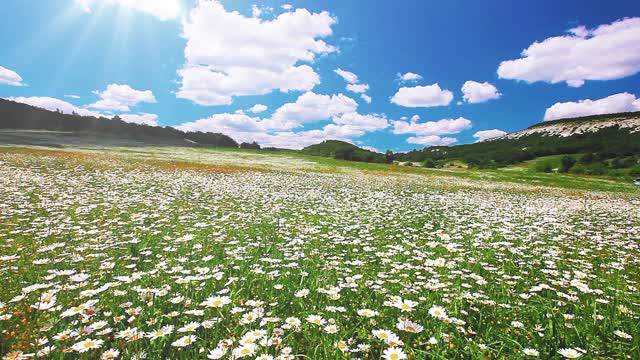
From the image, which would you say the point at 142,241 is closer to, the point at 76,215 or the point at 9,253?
the point at 9,253

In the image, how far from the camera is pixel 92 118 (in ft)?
421

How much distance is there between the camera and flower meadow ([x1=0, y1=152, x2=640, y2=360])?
3789mm

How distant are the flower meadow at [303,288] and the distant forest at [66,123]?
402 ft

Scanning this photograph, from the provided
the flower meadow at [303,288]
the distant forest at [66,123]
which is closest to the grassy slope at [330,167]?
the flower meadow at [303,288]

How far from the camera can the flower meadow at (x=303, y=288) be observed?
379 centimetres

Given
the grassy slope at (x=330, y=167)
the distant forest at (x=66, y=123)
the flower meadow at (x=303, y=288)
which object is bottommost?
the flower meadow at (x=303, y=288)

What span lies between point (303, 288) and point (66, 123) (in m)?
153

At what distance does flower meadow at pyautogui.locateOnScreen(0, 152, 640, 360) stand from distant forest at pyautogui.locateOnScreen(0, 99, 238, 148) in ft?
402

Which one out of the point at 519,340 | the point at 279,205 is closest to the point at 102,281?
the point at 519,340

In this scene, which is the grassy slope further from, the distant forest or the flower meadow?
the distant forest

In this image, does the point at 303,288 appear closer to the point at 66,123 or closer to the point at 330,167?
the point at 330,167

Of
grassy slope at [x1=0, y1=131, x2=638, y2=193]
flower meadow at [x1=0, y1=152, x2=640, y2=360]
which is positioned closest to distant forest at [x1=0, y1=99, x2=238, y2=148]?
grassy slope at [x1=0, y1=131, x2=638, y2=193]

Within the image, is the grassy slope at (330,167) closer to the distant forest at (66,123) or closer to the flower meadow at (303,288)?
the flower meadow at (303,288)

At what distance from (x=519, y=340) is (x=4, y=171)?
28.7 m
